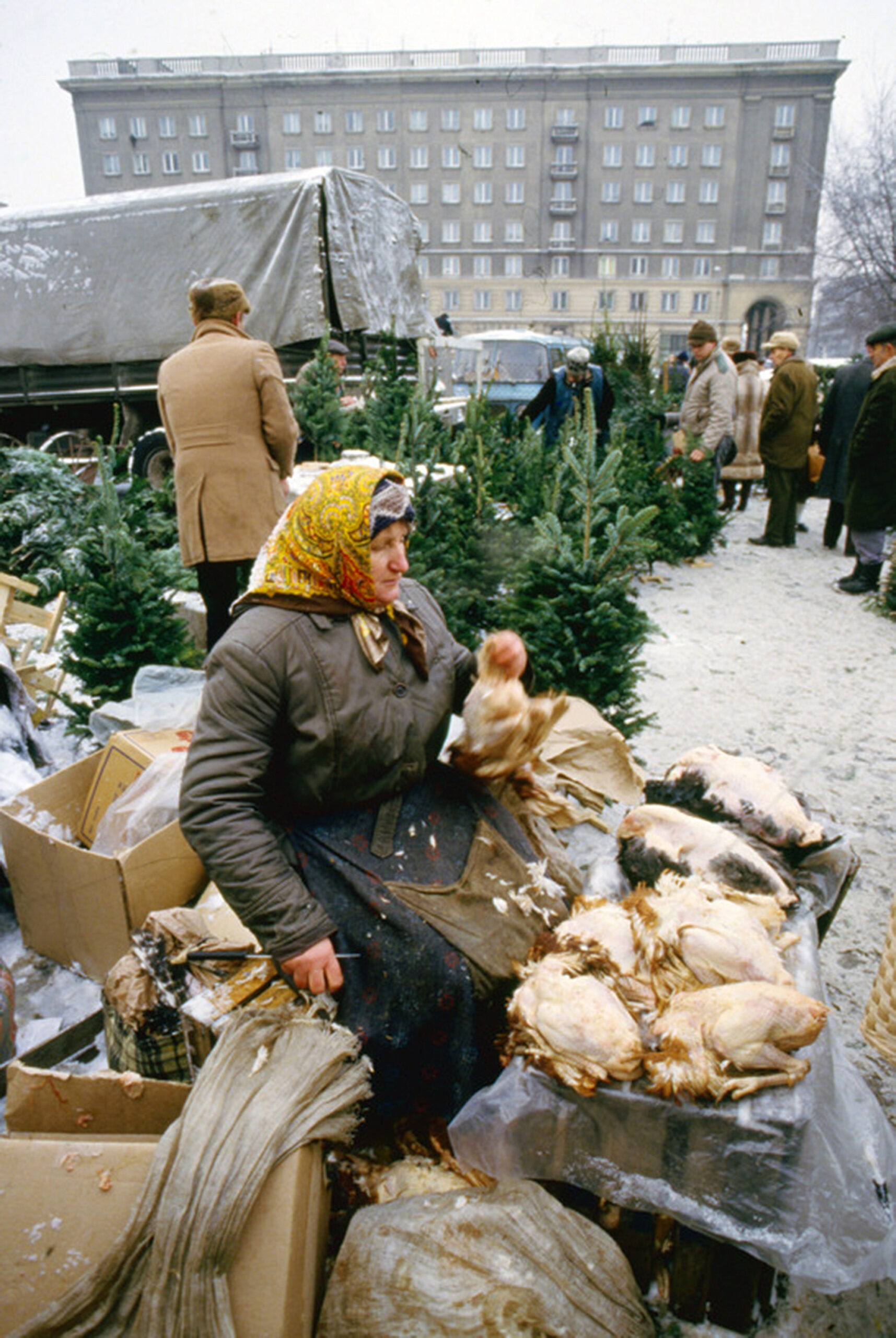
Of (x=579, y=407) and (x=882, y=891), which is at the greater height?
(x=579, y=407)

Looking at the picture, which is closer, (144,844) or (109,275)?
(144,844)

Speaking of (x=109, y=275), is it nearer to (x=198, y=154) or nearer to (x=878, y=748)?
(x=878, y=748)

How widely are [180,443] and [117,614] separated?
91 centimetres

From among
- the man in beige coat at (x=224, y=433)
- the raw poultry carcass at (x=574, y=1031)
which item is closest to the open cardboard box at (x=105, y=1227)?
the raw poultry carcass at (x=574, y=1031)

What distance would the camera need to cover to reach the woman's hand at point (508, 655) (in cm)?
197

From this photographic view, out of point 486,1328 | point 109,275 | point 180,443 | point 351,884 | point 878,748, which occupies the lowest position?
point 878,748

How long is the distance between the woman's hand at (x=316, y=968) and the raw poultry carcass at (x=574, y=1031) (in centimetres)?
39

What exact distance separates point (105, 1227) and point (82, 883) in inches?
51.3

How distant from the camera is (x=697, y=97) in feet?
176

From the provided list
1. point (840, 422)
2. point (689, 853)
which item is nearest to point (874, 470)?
point (840, 422)

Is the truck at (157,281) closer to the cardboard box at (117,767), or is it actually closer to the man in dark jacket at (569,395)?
the man in dark jacket at (569,395)

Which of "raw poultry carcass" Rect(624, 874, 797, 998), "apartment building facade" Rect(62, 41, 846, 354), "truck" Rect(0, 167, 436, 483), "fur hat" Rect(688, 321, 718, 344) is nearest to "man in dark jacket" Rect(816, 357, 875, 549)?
"fur hat" Rect(688, 321, 718, 344)

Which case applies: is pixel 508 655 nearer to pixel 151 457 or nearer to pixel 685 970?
pixel 685 970

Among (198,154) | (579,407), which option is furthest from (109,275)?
(198,154)
